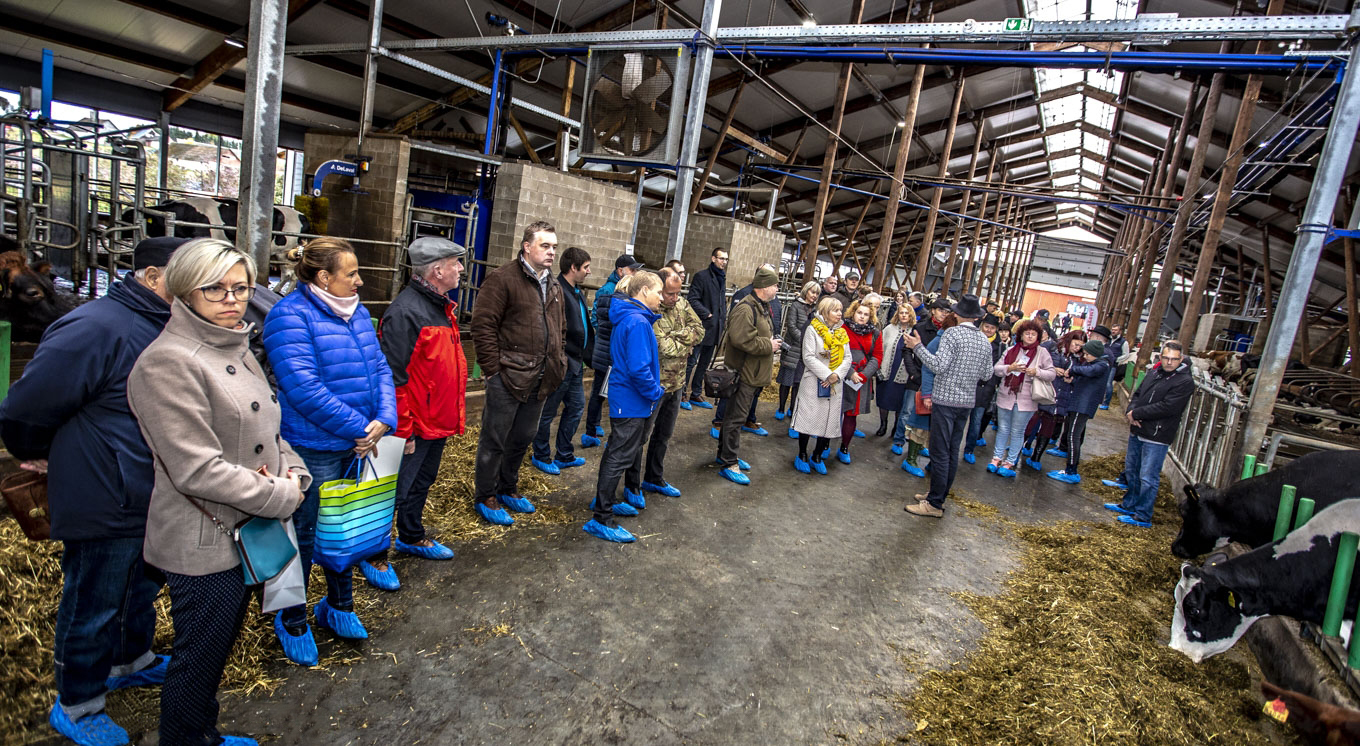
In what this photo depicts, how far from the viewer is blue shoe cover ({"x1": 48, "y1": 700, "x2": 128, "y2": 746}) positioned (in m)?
2.20

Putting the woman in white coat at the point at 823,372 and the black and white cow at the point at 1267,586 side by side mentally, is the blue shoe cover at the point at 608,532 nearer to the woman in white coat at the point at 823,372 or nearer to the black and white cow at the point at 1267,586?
the woman in white coat at the point at 823,372

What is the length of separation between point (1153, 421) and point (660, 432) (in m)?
4.98

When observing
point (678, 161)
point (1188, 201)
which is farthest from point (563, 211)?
point (1188, 201)

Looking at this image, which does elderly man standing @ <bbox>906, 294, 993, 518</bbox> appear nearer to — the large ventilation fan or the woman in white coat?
the woman in white coat

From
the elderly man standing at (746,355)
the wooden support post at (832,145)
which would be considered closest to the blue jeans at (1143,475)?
the elderly man standing at (746,355)

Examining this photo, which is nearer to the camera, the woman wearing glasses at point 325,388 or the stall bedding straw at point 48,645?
the stall bedding straw at point 48,645

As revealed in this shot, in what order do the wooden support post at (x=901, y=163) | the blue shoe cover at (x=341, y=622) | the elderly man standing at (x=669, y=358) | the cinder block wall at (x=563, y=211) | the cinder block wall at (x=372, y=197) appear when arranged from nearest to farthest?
1. the blue shoe cover at (x=341, y=622)
2. the elderly man standing at (x=669, y=358)
3. the cinder block wall at (x=563, y=211)
4. the cinder block wall at (x=372, y=197)
5. the wooden support post at (x=901, y=163)

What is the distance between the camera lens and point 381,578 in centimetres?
340

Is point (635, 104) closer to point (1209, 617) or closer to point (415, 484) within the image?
point (415, 484)

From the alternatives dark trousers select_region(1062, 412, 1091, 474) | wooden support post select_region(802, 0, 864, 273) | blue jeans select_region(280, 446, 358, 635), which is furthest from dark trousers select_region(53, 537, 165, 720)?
wooden support post select_region(802, 0, 864, 273)

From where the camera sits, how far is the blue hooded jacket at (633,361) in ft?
13.8

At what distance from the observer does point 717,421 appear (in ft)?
22.9

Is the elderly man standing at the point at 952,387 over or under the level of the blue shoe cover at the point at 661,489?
over

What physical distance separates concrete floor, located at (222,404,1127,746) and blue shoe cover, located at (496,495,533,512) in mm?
306
